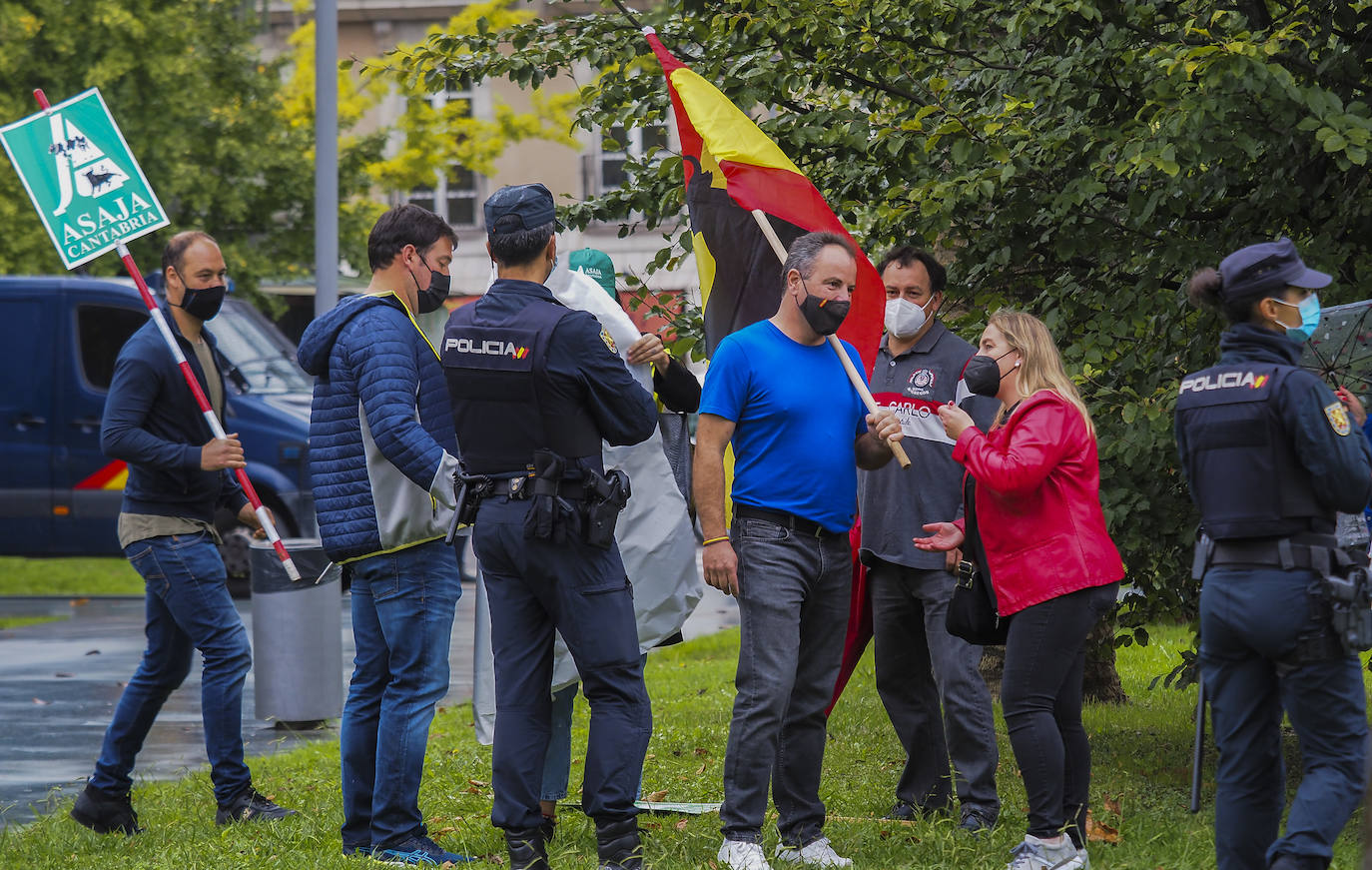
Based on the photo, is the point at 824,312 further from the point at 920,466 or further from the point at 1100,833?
the point at 1100,833

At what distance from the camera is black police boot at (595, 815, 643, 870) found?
492 centimetres

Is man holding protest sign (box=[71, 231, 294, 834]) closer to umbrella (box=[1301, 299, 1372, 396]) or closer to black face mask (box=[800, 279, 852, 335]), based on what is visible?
black face mask (box=[800, 279, 852, 335])

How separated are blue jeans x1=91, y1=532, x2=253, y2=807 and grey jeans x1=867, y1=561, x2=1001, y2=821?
96.1 inches

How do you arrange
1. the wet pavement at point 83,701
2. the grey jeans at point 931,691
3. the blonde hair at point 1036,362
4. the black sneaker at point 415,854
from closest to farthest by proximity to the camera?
the blonde hair at point 1036,362, the black sneaker at point 415,854, the grey jeans at point 931,691, the wet pavement at point 83,701

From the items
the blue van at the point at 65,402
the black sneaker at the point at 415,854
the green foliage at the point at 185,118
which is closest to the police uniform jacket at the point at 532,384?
the black sneaker at the point at 415,854

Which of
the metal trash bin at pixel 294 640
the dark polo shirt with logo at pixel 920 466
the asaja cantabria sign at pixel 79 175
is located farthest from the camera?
the metal trash bin at pixel 294 640

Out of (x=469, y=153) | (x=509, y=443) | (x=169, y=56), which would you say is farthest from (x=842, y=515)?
(x=469, y=153)

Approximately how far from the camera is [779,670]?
5.15m

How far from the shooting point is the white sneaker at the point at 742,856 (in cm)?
502

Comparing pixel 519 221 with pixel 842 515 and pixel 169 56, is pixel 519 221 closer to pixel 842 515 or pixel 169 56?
pixel 842 515

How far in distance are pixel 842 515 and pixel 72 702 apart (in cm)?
614

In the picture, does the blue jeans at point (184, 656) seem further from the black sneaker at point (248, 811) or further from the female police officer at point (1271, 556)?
the female police officer at point (1271, 556)

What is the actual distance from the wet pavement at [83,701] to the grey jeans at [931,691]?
3539 millimetres

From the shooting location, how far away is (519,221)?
5.00 meters
